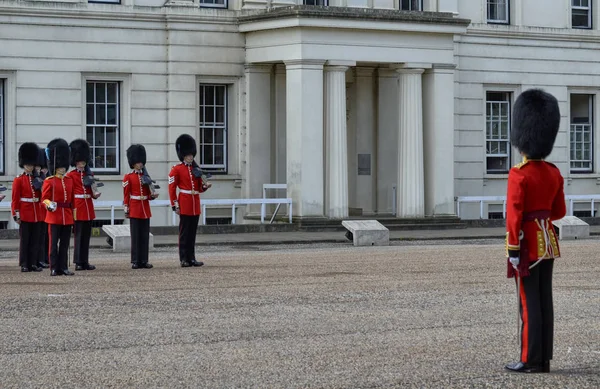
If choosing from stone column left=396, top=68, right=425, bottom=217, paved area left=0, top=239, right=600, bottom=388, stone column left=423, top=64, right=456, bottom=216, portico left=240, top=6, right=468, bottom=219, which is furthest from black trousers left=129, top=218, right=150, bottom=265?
stone column left=423, top=64, right=456, bottom=216

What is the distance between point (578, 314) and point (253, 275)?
529 centimetres

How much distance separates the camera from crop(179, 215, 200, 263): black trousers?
18.6 metres

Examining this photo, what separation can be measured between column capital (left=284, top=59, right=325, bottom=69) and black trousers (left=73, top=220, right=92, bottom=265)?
1033 centimetres

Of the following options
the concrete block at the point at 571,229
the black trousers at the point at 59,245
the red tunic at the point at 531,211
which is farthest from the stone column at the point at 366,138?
the red tunic at the point at 531,211

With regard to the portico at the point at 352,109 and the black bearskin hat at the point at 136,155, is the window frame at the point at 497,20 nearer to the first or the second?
the portico at the point at 352,109

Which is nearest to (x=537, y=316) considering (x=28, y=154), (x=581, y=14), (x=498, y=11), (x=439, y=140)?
(x=28, y=154)

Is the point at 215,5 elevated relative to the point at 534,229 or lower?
elevated

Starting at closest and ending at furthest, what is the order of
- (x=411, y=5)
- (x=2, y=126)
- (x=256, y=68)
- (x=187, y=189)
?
(x=187, y=189) < (x=2, y=126) < (x=256, y=68) < (x=411, y=5)

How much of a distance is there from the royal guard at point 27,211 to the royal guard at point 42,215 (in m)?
0.06

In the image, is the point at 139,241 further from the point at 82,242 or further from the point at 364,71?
the point at 364,71

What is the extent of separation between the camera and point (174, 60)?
1126 inches

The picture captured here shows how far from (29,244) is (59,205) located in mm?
798

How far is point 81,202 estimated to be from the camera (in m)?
18.5

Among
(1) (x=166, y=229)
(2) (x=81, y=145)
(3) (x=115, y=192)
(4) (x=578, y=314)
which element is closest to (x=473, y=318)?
(4) (x=578, y=314)
